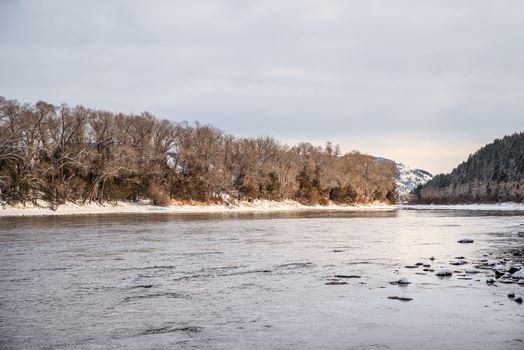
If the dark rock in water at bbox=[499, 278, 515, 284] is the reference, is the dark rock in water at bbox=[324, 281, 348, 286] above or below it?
below

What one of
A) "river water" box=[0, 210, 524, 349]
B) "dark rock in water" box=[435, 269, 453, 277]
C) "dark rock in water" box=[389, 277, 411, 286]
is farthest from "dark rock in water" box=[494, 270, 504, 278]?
"dark rock in water" box=[389, 277, 411, 286]

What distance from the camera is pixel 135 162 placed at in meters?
89.2

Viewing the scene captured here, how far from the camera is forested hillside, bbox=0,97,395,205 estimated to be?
73188mm

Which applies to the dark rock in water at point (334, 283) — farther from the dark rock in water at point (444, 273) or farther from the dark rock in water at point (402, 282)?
the dark rock in water at point (444, 273)

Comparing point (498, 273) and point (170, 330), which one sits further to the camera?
point (498, 273)

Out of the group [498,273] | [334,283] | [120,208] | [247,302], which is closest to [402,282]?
[334,283]

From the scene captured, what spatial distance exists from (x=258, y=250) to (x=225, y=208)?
78527 mm

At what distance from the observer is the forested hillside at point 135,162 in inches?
2881

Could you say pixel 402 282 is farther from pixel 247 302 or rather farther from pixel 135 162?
pixel 135 162

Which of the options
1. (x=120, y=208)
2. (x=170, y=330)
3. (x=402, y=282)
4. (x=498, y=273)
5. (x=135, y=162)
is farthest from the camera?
(x=135, y=162)

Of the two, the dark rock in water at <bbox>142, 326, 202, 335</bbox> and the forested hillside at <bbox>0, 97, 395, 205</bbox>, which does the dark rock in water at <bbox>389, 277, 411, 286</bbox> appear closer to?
the dark rock in water at <bbox>142, 326, 202, 335</bbox>

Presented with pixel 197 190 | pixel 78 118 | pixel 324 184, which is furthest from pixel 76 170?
pixel 324 184

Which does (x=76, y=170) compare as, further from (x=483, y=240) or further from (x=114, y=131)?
(x=483, y=240)

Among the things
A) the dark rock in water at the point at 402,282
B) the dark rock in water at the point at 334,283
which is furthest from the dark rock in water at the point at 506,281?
the dark rock in water at the point at 334,283
